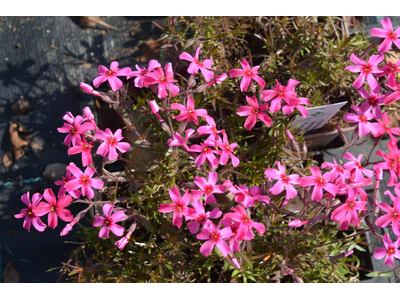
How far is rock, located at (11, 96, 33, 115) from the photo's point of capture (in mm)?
2307

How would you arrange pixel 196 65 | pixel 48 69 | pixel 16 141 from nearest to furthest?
1. pixel 196 65
2. pixel 16 141
3. pixel 48 69

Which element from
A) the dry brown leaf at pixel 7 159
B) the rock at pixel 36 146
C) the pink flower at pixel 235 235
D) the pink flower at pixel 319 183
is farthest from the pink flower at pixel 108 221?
the dry brown leaf at pixel 7 159

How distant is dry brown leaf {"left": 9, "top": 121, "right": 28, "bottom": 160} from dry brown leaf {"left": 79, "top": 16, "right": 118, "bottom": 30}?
88 cm

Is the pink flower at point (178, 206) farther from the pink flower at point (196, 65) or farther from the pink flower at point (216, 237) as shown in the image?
the pink flower at point (196, 65)

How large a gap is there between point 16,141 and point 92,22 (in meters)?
1.01

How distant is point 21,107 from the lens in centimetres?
231

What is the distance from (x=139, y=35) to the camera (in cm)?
239

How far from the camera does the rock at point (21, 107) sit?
231 centimetres

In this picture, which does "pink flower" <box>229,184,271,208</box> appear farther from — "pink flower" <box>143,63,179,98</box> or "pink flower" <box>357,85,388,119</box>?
"pink flower" <box>357,85,388,119</box>

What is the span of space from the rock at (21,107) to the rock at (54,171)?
1.47 ft

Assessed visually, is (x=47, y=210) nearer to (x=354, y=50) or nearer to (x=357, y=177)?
(x=357, y=177)

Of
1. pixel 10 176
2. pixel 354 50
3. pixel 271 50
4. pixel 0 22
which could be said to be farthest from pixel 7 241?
pixel 354 50

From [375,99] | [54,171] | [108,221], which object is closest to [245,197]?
[108,221]

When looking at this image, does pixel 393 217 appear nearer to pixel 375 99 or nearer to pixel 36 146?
pixel 375 99
